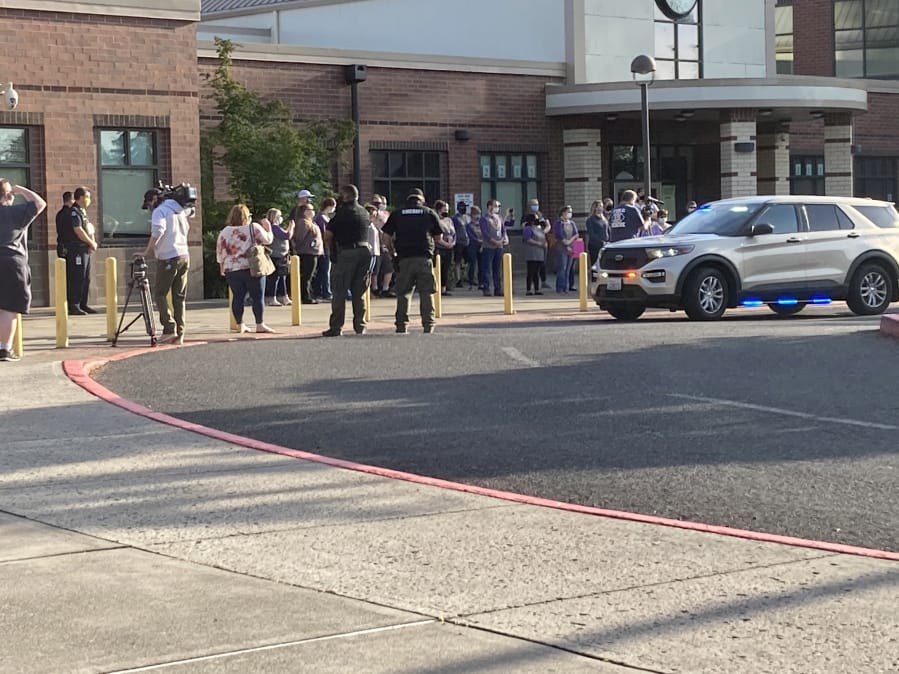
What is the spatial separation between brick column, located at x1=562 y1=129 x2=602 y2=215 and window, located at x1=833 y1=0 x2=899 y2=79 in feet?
53.9

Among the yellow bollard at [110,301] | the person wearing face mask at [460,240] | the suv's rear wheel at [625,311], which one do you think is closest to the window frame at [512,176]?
the person wearing face mask at [460,240]

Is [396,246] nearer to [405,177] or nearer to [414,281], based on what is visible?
[414,281]

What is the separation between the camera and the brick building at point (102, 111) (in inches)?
→ 926

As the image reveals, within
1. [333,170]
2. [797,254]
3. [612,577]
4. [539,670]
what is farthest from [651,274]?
[539,670]

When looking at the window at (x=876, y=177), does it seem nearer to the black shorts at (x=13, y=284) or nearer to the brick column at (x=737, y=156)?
the brick column at (x=737, y=156)

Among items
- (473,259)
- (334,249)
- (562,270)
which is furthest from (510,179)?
(334,249)

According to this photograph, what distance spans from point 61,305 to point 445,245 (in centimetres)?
1057

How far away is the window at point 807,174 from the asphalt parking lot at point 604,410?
22522 mm

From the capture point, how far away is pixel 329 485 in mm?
8461

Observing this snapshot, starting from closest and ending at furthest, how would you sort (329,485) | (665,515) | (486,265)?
1. (665,515)
2. (329,485)
3. (486,265)

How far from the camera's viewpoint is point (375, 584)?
6.30 meters

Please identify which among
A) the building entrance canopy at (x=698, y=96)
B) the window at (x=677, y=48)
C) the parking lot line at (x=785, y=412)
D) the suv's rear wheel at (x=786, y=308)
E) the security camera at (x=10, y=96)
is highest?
the window at (x=677, y=48)

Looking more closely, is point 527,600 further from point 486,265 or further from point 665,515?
point 486,265

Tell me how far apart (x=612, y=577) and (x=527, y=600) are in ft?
1.69
